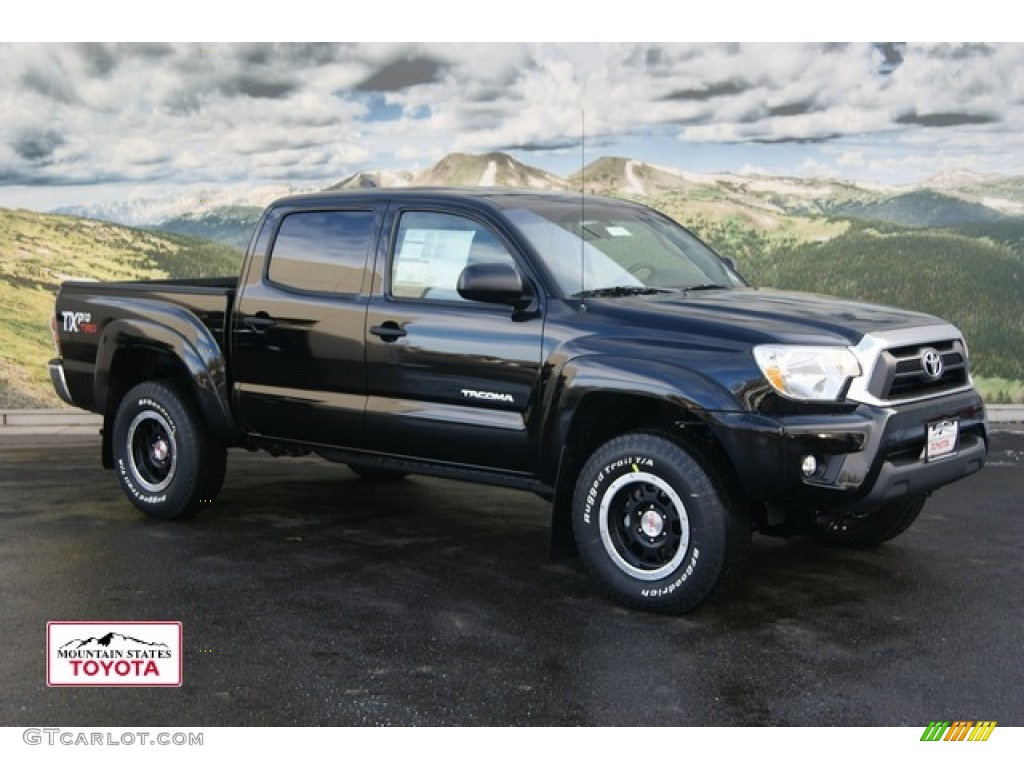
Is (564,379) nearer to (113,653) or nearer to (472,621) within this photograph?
(472,621)

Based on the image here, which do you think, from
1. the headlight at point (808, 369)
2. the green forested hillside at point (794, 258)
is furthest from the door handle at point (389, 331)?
the green forested hillside at point (794, 258)

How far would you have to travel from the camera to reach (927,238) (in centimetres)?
1368

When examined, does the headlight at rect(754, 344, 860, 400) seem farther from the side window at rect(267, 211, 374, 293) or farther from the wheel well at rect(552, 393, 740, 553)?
the side window at rect(267, 211, 374, 293)

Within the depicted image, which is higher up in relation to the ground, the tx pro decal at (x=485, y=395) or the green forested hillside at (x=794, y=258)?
the green forested hillside at (x=794, y=258)

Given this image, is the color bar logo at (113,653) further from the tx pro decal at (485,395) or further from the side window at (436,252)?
the side window at (436,252)

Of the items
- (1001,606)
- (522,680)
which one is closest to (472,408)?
(522,680)

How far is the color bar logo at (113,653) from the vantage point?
4750 millimetres

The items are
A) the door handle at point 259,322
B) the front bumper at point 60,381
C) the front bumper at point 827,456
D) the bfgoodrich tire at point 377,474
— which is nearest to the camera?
the front bumper at point 827,456

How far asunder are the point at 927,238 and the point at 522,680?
10.4m

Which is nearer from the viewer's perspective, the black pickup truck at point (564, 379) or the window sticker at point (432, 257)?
the black pickup truck at point (564, 379)

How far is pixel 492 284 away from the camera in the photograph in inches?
229

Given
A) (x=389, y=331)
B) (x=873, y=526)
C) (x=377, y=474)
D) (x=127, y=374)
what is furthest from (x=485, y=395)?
(x=377, y=474)

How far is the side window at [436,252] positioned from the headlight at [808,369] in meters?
1.50
